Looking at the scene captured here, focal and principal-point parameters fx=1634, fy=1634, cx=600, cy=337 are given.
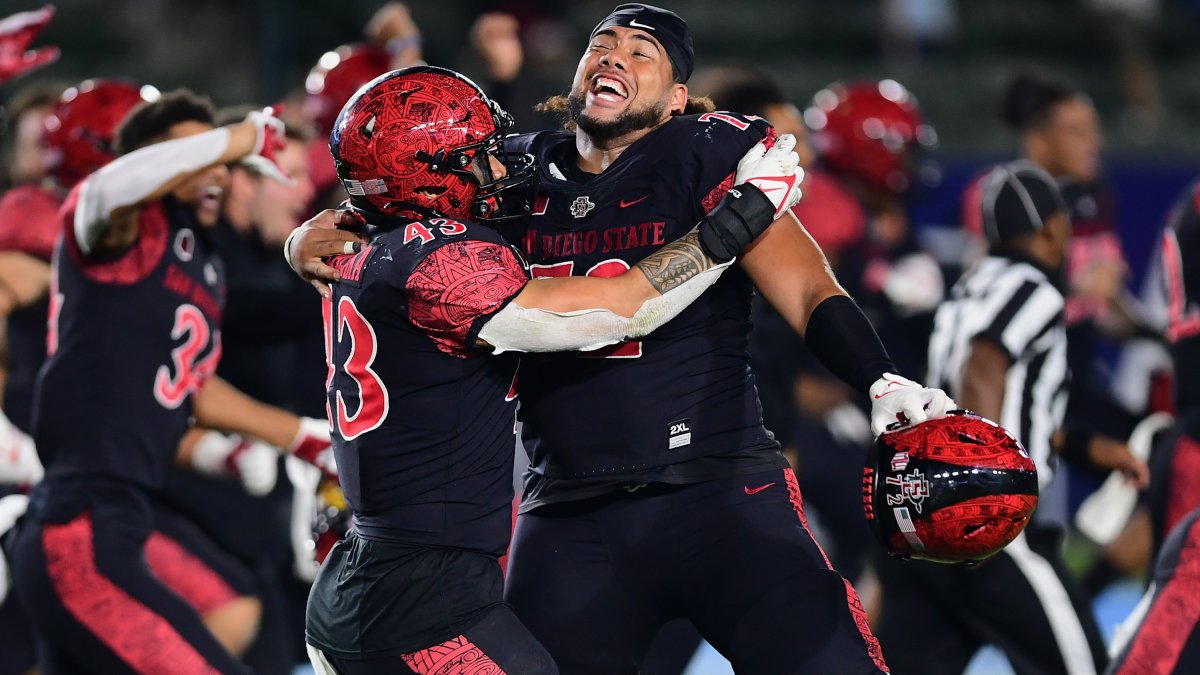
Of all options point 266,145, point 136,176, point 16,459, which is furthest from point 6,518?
point 266,145

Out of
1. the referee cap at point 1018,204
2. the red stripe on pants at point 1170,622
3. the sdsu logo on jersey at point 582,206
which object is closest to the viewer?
the sdsu logo on jersey at point 582,206

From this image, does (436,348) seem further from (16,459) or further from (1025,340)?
(1025,340)

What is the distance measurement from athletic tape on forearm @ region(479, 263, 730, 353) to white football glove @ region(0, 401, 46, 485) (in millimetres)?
2355

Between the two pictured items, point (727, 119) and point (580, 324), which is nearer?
point (580, 324)

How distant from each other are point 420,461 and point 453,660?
44 cm

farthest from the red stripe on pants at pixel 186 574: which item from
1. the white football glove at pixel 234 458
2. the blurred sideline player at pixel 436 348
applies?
the blurred sideline player at pixel 436 348

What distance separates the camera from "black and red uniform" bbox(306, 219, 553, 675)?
3.43 metres

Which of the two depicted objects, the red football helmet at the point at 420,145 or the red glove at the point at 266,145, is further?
the red glove at the point at 266,145

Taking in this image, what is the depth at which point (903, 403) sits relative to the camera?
354 centimetres

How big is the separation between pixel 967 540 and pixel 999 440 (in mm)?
229

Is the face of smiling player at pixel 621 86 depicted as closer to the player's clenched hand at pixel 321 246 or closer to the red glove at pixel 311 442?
the player's clenched hand at pixel 321 246

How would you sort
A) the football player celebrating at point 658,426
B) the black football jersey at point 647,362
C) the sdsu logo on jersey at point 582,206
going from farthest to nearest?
the sdsu logo on jersey at point 582,206, the black football jersey at point 647,362, the football player celebrating at point 658,426

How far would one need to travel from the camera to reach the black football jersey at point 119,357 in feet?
15.6

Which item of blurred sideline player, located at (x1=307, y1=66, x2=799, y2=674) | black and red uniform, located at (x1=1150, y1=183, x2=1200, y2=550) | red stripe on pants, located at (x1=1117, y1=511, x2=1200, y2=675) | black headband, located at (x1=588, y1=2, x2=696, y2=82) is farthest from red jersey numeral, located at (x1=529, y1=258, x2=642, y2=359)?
black and red uniform, located at (x1=1150, y1=183, x2=1200, y2=550)
